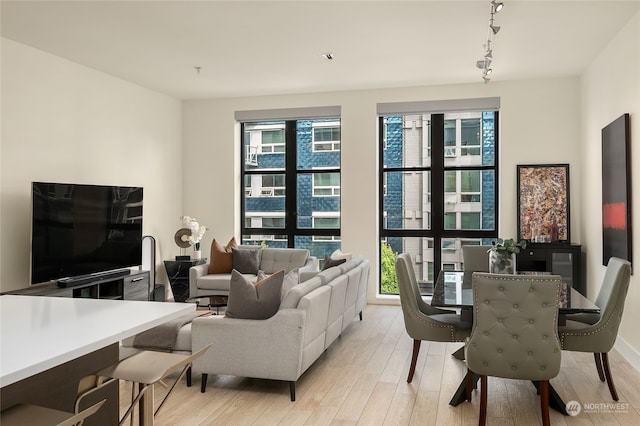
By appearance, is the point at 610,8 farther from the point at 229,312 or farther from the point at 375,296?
the point at 375,296

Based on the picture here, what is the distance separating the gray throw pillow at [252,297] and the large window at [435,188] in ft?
12.2

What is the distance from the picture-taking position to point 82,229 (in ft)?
17.6

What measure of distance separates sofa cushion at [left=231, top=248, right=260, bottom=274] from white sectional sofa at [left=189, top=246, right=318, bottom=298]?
0.25ft

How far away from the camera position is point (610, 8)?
13.5ft

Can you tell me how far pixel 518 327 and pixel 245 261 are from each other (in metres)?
4.40

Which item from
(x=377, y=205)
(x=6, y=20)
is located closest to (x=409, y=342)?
(x=377, y=205)

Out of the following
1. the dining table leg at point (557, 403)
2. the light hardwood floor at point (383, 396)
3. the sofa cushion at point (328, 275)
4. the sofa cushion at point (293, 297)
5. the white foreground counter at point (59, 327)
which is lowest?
the light hardwood floor at point (383, 396)

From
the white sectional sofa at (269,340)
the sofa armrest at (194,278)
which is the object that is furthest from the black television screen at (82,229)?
the white sectional sofa at (269,340)

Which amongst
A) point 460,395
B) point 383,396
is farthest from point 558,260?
point 383,396

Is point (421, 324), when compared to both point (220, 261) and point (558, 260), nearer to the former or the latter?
point (558, 260)

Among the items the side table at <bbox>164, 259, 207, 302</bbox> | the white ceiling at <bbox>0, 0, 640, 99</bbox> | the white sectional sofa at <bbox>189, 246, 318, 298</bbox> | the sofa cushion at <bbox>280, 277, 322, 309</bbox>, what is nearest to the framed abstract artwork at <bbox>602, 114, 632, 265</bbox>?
the white ceiling at <bbox>0, 0, 640, 99</bbox>

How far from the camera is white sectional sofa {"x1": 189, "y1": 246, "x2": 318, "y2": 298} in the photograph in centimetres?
643

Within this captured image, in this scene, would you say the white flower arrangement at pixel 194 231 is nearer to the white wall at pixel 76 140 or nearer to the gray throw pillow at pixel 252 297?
the white wall at pixel 76 140

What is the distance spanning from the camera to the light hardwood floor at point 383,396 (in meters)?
3.21
